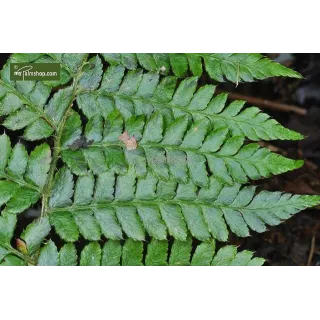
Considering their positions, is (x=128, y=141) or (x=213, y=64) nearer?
(x=128, y=141)

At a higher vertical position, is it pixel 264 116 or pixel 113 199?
pixel 264 116

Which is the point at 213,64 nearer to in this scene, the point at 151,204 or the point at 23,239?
the point at 151,204

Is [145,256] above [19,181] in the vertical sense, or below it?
below

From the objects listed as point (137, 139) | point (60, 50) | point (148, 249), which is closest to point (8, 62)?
point (60, 50)

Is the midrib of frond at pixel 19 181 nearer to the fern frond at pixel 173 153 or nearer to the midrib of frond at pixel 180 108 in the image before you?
the fern frond at pixel 173 153

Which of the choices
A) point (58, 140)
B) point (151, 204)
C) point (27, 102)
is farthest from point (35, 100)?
point (151, 204)

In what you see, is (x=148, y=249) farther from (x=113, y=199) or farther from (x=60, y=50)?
(x=60, y=50)

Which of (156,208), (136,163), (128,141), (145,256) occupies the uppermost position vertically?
(128,141)
